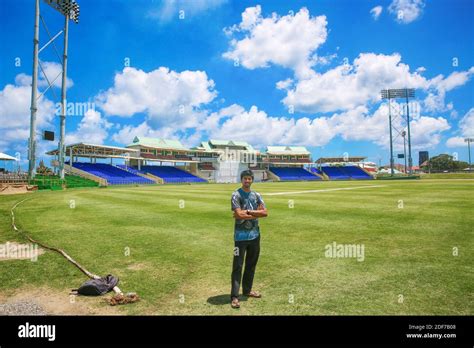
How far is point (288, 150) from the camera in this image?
111 m

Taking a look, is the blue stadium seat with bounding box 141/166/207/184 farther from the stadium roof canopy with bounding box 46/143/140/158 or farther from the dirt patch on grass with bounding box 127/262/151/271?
the dirt patch on grass with bounding box 127/262/151/271

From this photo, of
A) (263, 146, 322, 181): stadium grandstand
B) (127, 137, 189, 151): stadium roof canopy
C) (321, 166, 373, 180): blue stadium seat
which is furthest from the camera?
(263, 146, 322, 181): stadium grandstand

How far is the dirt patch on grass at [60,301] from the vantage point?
4645mm

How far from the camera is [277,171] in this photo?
323ft

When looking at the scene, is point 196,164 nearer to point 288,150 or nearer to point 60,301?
point 288,150

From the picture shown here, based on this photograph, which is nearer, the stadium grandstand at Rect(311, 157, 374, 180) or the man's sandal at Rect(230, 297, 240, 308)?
the man's sandal at Rect(230, 297, 240, 308)

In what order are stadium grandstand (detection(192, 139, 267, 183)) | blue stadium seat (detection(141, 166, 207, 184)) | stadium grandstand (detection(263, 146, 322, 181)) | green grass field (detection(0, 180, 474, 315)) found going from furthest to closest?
stadium grandstand (detection(263, 146, 322, 181)) < stadium grandstand (detection(192, 139, 267, 183)) < blue stadium seat (detection(141, 166, 207, 184)) < green grass field (detection(0, 180, 474, 315))

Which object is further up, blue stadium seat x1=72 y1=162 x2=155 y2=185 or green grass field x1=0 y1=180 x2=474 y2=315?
blue stadium seat x1=72 y1=162 x2=155 y2=185

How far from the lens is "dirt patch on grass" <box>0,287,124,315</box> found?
464 centimetres

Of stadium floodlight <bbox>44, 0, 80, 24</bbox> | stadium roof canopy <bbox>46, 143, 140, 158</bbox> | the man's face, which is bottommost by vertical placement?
the man's face

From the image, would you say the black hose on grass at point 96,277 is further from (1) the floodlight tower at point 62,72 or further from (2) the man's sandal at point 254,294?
(1) the floodlight tower at point 62,72

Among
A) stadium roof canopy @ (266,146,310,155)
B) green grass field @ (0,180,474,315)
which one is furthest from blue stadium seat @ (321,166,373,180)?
green grass field @ (0,180,474,315)

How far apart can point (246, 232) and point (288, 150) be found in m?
109
